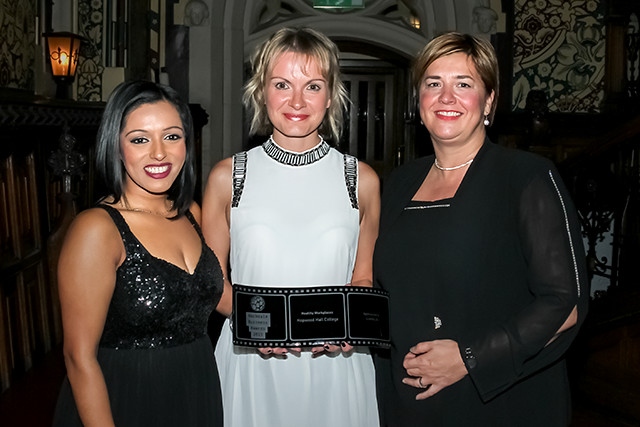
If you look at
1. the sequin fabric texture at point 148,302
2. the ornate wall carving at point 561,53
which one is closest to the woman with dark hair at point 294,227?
the sequin fabric texture at point 148,302

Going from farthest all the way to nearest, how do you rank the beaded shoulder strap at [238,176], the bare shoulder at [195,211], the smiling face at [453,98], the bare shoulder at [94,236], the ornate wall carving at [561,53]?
the ornate wall carving at [561,53] → the beaded shoulder strap at [238,176] → the bare shoulder at [195,211] → the smiling face at [453,98] → the bare shoulder at [94,236]

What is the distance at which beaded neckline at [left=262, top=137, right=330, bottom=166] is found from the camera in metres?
2.63

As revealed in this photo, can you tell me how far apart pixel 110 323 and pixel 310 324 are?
0.54 m

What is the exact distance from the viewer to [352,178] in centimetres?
262

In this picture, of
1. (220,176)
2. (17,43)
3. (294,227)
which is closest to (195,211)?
(220,176)

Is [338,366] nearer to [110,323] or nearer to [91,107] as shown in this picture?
[110,323]

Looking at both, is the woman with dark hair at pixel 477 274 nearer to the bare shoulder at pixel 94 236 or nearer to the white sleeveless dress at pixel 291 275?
the white sleeveless dress at pixel 291 275

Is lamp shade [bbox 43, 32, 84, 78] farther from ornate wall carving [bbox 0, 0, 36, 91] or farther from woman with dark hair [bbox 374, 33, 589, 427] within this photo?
woman with dark hair [bbox 374, 33, 589, 427]

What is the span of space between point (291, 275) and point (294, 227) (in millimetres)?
152

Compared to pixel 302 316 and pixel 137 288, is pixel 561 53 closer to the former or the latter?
pixel 302 316

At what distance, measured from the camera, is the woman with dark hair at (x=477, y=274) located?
213 centimetres

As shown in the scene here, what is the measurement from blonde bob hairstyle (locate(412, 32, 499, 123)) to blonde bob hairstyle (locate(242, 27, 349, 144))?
1.01 ft

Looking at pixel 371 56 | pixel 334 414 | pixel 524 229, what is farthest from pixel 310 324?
pixel 371 56

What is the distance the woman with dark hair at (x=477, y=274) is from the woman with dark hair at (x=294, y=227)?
0.20 metres
